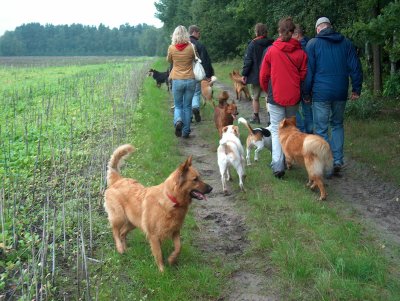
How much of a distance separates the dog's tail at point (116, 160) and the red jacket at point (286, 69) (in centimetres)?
275

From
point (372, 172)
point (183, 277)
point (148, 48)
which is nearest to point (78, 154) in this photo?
point (183, 277)

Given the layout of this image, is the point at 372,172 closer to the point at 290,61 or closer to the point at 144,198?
the point at 290,61

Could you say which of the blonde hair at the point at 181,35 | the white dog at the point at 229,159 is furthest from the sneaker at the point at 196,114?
the white dog at the point at 229,159

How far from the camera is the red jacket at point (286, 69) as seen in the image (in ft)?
20.4

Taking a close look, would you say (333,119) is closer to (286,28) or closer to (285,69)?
(285,69)

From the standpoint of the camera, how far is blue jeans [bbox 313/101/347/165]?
6574mm

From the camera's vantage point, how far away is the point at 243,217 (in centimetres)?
536

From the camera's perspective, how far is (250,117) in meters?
11.9

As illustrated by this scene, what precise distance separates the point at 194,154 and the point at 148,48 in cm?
11717

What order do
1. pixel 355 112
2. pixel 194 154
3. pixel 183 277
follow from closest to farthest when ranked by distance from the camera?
pixel 183 277
pixel 194 154
pixel 355 112

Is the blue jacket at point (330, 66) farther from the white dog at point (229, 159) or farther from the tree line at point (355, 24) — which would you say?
the white dog at point (229, 159)

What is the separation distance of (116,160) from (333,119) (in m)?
3.84

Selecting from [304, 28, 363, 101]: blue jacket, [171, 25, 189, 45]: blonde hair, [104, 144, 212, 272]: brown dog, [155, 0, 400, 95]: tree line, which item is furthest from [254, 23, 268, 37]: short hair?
[104, 144, 212, 272]: brown dog

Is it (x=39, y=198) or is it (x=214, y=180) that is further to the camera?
(x=214, y=180)
